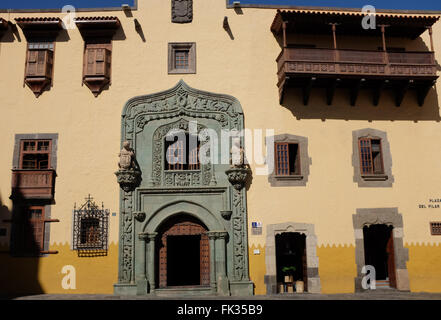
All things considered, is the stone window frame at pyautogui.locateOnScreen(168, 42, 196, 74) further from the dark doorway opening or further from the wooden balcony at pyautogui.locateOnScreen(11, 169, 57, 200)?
the dark doorway opening

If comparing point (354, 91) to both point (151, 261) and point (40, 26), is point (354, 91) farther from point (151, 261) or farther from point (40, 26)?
point (40, 26)

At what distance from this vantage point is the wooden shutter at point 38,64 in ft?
61.2

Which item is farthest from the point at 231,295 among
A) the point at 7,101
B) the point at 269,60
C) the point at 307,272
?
the point at 7,101

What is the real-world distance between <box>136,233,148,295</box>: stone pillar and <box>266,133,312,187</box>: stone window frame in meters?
5.54

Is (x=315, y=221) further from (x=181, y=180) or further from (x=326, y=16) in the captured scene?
(x=326, y=16)

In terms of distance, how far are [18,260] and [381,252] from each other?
14.7m

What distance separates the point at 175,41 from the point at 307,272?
11.1 m

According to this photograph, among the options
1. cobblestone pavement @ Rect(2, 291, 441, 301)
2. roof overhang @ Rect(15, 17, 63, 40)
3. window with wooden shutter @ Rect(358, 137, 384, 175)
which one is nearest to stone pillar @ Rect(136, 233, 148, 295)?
cobblestone pavement @ Rect(2, 291, 441, 301)

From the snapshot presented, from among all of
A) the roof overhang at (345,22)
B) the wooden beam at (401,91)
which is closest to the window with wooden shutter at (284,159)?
the wooden beam at (401,91)

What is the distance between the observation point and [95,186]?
18.0 metres

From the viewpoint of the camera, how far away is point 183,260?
19.8m

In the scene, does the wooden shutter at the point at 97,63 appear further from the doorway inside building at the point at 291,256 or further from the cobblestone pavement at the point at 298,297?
the doorway inside building at the point at 291,256

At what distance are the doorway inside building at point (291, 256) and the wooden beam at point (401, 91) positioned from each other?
23.1 ft

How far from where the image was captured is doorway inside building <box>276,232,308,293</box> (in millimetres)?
17984
